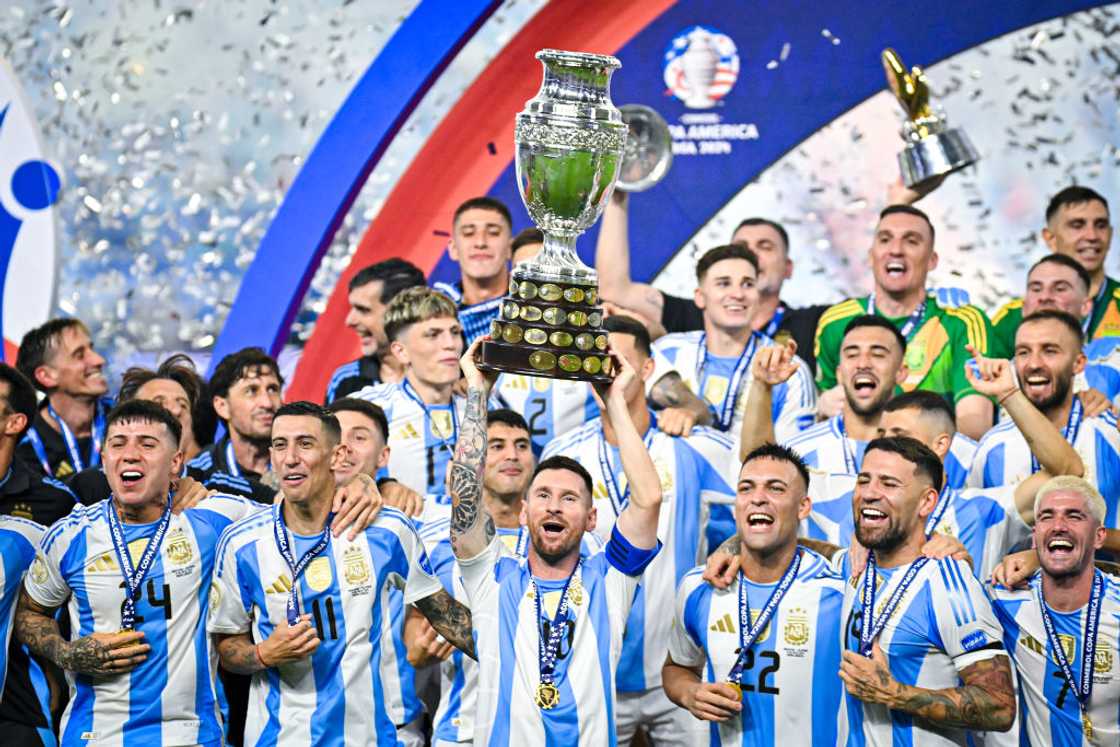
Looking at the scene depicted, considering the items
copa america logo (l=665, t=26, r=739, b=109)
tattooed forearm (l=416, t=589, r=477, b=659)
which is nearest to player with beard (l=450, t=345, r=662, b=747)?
tattooed forearm (l=416, t=589, r=477, b=659)

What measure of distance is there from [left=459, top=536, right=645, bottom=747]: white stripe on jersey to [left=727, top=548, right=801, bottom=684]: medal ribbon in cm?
37

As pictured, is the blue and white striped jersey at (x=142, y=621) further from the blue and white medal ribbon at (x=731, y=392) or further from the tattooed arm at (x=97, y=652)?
the blue and white medal ribbon at (x=731, y=392)

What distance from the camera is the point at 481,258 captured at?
7.13m

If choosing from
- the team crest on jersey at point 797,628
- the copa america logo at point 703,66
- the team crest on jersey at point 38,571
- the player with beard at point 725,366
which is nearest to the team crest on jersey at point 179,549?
the team crest on jersey at point 38,571

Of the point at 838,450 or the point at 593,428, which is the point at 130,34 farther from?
the point at 838,450

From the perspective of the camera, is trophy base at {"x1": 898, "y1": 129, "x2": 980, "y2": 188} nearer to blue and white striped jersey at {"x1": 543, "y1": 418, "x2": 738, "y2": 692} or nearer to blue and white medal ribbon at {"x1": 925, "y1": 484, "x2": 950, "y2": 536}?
blue and white striped jersey at {"x1": 543, "y1": 418, "x2": 738, "y2": 692}

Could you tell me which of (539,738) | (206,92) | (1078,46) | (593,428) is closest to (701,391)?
(593,428)

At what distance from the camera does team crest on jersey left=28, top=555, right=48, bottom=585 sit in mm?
5387

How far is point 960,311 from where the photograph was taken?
6875mm

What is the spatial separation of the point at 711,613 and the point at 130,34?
616cm

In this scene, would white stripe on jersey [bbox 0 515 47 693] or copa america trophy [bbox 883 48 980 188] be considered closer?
white stripe on jersey [bbox 0 515 47 693]

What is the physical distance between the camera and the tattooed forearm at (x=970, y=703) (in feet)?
15.9

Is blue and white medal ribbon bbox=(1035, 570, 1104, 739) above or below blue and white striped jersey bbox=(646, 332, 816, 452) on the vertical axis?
below

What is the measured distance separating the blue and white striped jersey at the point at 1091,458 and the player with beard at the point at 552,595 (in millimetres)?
1704
